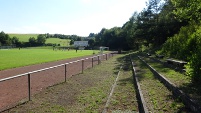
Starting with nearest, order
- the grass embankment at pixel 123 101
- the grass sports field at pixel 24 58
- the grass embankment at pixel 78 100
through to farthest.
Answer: the grass embankment at pixel 123 101
the grass embankment at pixel 78 100
the grass sports field at pixel 24 58

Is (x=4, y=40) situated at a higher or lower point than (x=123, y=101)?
higher

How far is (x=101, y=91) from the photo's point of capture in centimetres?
964

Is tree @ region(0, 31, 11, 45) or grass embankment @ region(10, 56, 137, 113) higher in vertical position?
tree @ region(0, 31, 11, 45)

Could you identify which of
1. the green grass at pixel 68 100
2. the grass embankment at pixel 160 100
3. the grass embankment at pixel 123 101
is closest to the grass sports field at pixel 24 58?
the green grass at pixel 68 100

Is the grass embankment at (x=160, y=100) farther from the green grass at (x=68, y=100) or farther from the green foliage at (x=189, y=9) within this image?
the green foliage at (x=189, y=9)

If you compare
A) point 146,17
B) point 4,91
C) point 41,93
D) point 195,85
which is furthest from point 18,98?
point 146,17

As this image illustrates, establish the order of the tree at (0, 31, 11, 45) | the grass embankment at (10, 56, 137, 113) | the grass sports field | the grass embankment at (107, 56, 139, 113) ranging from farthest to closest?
the tree at (0, 31, 11, 45)
the grass sports field
the grass embankment at (10, 56, 137, 113)
the grass embankment at (107, 56, 139, 113)

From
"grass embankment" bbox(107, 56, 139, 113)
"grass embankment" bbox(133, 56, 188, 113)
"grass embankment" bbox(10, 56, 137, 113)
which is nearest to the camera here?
"grass embankment" bbox(133, 56, 188, 113)

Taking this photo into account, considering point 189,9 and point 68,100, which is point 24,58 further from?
point 68,100

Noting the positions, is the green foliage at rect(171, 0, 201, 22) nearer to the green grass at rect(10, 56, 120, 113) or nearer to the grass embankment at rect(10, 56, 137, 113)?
the grass embankment at rect(10, 56, 137, 113)

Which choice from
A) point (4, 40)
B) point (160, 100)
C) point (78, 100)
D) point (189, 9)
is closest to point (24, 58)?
point (189, 9)

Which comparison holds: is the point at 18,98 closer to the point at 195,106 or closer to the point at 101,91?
the point at 101,91

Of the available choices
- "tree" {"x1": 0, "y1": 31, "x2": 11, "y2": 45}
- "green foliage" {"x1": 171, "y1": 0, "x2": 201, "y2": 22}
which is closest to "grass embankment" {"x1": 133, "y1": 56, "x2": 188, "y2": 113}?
"green foliage" {"x1": 171, "y1": 0, "x2": 201, "y2": 22}

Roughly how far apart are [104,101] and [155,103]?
1.72 meters
